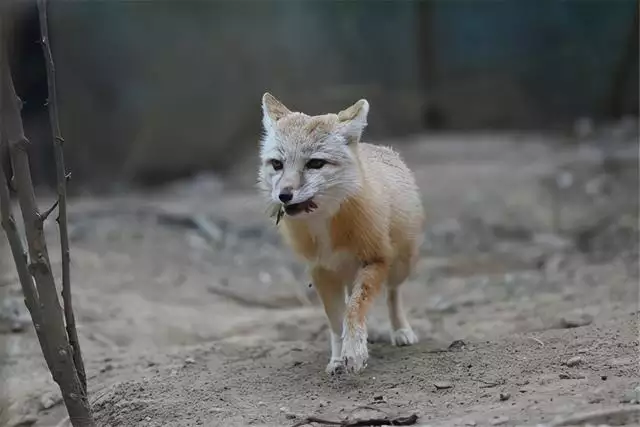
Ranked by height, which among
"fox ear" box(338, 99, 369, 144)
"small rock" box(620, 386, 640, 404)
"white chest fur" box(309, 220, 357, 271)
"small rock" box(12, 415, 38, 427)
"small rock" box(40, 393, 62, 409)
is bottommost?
"small rock" box(12, 415, 38, 427)

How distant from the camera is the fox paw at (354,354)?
418 centimetres

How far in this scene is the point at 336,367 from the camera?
4.41 meters

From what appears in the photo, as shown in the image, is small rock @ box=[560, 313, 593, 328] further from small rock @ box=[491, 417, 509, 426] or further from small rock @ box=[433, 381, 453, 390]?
small rock @ box=[491, 417, 509, 426]

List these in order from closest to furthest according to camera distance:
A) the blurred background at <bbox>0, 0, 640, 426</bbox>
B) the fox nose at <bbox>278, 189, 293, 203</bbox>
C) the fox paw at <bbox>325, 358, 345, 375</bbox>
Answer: the fox nose at <bbox>278, 189, 293, 203</bbox>, the blurred background at <bbox>0, 0, 640, 426</bbox>, the fox paw at <bbox>325, 358, 345, 375</bbox>

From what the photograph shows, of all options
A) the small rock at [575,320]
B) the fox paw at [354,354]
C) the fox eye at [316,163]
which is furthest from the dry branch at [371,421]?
the small rock at [575,320]

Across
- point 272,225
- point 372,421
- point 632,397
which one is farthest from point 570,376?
point 272,225

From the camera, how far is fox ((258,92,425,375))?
4.18 m

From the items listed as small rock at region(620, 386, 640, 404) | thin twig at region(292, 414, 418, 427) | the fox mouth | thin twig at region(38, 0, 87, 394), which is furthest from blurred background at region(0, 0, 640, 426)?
the fox mouth

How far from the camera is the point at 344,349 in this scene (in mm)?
4227

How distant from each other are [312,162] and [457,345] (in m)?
1.28

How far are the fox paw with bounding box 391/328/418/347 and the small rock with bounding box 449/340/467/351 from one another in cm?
32

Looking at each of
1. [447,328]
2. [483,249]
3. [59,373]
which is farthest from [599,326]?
[483,249]

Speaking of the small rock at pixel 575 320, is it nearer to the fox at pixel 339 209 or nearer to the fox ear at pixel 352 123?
the fox at pixel 339 209

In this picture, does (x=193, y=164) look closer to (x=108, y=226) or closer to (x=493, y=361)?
(x=108, y=226)
